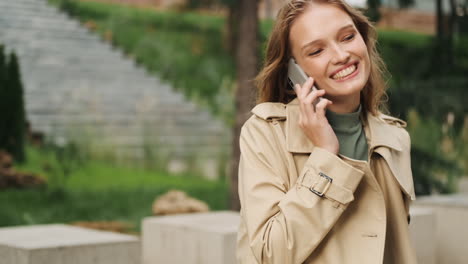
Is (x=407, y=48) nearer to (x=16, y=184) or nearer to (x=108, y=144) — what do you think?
(x=108, y=144)

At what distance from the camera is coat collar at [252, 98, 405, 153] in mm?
1774

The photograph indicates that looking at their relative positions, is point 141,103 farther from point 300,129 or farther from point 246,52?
point 300,129

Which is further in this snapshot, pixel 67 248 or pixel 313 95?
pixel 67 248

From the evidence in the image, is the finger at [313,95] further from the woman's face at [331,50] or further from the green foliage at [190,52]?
the green foliage at [190,52]

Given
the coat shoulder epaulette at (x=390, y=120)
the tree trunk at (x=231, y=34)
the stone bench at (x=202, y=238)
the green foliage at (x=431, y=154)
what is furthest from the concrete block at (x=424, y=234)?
the tree trunk at (x=231, y=34)

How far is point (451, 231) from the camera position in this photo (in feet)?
19.1

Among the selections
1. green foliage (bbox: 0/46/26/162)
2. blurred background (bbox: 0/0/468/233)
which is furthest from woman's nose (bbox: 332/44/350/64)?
green foliage (bbox: 0/46/26/162)

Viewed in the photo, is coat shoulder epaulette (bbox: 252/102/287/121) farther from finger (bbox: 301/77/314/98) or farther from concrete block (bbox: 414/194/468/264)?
concrete block (bbox: 414/194/468/264)

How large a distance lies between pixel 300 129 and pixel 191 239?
292 centimetres

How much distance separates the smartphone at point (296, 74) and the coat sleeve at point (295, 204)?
19 cm

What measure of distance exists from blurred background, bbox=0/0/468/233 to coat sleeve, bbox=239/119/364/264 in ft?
17.6

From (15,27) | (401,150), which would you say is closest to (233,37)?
(15,27)

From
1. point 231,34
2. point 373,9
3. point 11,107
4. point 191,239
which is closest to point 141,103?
point 11,107

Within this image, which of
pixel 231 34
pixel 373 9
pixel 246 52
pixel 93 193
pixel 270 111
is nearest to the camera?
pixel 270 111
